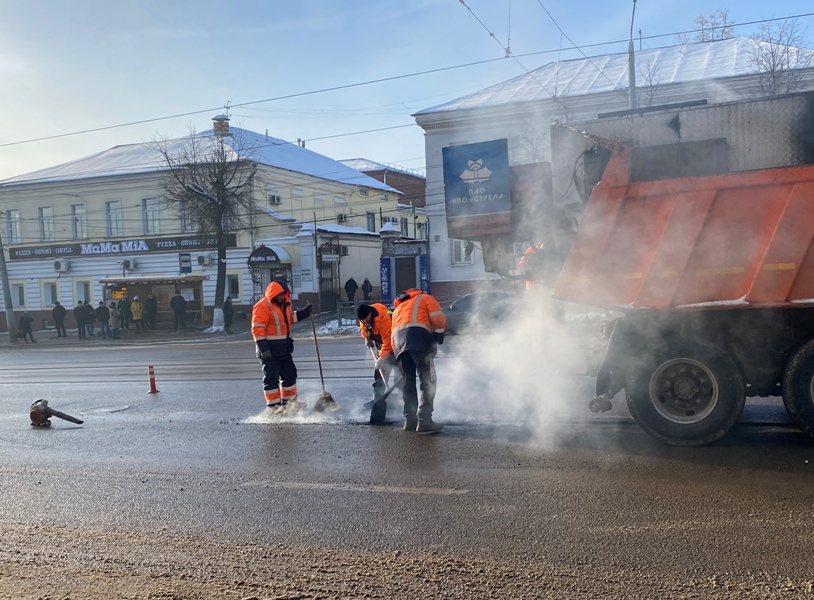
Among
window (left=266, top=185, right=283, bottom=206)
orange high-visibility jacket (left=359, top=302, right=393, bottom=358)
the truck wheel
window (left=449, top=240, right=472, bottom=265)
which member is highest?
window (left=266, top=185, right=283, bottom=206)

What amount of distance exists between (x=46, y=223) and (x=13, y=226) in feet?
8.32

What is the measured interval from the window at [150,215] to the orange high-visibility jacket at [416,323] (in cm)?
3173

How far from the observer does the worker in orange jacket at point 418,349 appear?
293 inches

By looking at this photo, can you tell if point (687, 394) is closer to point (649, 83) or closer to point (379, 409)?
point (379, 409)

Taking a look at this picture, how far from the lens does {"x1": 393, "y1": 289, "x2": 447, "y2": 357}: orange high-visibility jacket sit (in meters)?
7.50

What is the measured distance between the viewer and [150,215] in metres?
36.9

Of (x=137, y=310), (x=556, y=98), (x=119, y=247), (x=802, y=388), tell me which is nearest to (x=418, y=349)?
(x=802, y=388)

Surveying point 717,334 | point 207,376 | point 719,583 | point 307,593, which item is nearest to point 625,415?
point 717,334

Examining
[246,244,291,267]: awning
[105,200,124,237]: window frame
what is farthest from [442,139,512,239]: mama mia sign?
[105,200,124,237]: window frame

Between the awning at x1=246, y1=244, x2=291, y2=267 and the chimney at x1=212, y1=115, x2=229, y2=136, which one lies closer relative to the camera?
the awning at x1=246, y1=244, x2=291, y2=267

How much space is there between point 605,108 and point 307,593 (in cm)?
2524

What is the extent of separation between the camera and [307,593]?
3703 mm

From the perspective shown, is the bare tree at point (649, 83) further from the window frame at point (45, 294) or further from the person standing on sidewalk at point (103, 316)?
the window frame at point (45, 294)

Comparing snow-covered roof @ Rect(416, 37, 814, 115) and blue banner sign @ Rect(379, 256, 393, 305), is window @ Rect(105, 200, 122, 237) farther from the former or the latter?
snow-covered roof @ Rect(416, 37, 814, 115)
